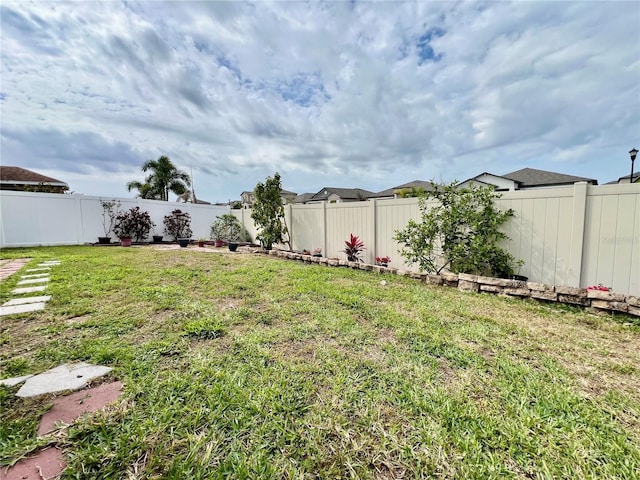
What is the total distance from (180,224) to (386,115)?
11530 millimetres

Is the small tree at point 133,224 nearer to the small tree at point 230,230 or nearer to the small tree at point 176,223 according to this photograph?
the small tree at point 176,223

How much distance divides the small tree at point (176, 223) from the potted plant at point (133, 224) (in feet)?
2.64

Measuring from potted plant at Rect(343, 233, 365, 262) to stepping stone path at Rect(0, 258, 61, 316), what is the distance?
18.4 ft

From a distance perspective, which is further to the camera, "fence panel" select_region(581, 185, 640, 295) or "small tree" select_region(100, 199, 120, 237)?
"small tree" select_region(100, 199, 120, 237)

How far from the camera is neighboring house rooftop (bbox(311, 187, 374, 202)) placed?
3042 centimetres

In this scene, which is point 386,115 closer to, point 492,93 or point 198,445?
point 492,93

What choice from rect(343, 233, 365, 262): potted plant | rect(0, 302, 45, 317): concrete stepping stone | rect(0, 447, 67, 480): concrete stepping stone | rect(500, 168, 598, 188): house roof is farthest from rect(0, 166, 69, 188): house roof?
rect(500, 168, 598, 188): house roof

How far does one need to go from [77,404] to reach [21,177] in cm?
2674

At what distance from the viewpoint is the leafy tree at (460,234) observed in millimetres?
4449

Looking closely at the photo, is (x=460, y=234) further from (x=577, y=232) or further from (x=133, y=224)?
(x=133, y=224)

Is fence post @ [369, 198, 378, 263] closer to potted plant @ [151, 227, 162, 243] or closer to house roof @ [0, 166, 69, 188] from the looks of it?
potted plant @ [151, 227, 162, 243]

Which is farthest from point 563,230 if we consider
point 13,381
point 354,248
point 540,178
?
point 540,178

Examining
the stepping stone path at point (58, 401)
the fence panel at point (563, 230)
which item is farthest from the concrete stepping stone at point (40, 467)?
the fence panel at point (563, 230)

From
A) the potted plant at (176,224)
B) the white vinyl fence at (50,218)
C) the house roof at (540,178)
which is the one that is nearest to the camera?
the white vinyl fence at (50,218)
